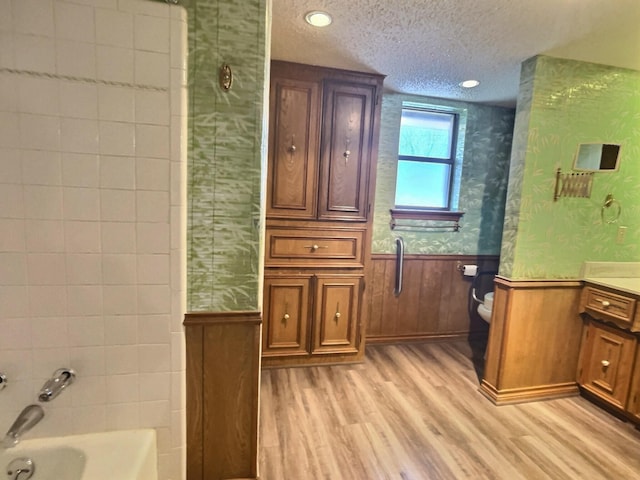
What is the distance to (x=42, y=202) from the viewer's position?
1.23 metres

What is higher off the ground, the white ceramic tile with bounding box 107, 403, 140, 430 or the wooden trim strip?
the wooden trim strip

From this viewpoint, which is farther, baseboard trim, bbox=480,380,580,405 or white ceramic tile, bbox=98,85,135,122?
baseboard trim, bbox=480,380,580,405

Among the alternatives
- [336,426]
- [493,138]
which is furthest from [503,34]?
[336,426]

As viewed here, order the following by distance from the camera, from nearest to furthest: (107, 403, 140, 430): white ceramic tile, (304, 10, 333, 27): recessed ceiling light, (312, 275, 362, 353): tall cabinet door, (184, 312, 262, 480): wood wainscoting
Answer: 1. (107, 403, 140, 430): white ceramic tile
2. (184, 312, 262, 480): wood wainscoting
3. (304, 10, 333, 27): recessed ceiling light
4. (312, 275, 362, 353): tall cabinet door

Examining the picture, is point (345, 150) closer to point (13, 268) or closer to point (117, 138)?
point (117, 138)

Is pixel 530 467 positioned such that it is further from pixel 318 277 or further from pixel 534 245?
pixel 318 277

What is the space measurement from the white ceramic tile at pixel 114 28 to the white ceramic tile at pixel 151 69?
0.05 m

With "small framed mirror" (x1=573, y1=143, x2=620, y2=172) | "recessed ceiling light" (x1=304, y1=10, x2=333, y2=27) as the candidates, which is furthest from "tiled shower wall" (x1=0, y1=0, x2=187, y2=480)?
"small framed mirror" (x1=573, y1=143, x2=620, y2=172)

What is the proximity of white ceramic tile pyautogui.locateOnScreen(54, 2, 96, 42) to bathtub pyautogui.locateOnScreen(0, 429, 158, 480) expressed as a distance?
1.41 m

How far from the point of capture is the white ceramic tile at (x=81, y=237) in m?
1.25

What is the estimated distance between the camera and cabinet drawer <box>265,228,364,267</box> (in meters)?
2.61

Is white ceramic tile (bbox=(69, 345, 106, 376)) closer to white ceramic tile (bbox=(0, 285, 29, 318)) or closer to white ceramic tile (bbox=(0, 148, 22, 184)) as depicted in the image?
white ceramic tile (bbox=(0, 285, 29, 318))

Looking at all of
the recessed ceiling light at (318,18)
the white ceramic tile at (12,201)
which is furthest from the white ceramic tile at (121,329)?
the recessed ceiling light at (318,18)

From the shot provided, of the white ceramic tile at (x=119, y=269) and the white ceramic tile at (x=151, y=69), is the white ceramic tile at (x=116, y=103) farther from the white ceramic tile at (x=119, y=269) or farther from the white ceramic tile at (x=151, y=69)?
the white ceramic tile at (x=119, y=269)
